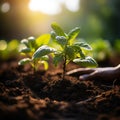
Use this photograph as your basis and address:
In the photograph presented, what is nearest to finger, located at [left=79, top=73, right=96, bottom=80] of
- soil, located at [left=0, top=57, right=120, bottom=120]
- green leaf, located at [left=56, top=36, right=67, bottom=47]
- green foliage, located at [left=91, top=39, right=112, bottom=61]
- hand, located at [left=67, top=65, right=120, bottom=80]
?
hand, located at [left=67, top=65, right=120, bottom=80]

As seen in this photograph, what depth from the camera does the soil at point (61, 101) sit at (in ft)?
7.43

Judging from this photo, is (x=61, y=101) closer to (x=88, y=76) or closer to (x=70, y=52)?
(x=70, y=52)

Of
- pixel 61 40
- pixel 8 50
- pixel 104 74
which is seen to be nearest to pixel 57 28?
pixel 61 40

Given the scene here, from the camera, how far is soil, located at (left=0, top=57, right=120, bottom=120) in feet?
7.43

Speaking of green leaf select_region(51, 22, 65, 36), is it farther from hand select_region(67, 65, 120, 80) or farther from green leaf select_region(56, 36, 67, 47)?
hand select_region(67, 65, 120, 80)

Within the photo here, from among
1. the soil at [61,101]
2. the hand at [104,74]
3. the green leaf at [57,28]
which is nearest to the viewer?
the soil at [61,101]

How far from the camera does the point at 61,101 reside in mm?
2932

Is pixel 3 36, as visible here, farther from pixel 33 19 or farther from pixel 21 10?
pixel 33 19

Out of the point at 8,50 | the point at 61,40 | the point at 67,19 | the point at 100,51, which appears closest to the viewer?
the point at 61,40

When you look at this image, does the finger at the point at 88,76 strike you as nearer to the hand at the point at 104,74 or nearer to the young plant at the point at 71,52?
the hand at the point at 104,74

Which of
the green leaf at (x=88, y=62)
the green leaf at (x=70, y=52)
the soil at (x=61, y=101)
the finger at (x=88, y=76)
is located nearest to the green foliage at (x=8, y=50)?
the soil at (x=61, y=101)

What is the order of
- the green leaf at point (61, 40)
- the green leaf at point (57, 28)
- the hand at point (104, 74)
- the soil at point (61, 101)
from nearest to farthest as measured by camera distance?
the soil at point (61, 101) → the green leaf at point (61, 40) → the green leaf at point (57, 28) → the hand at point (104, 74)

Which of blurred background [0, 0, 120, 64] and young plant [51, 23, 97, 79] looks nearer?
young plant [51, 23, 97, 79]

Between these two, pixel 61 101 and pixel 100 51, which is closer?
pixel 61 101
